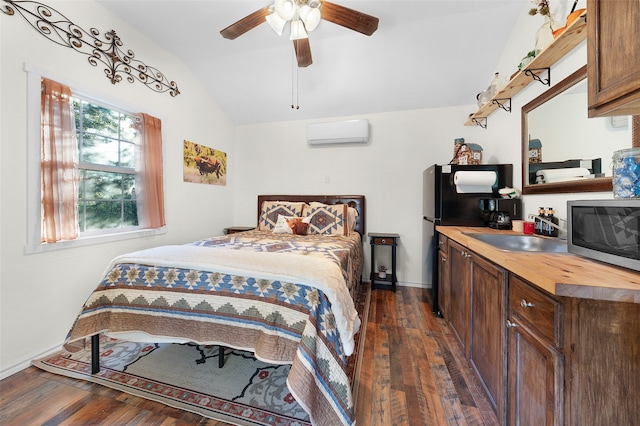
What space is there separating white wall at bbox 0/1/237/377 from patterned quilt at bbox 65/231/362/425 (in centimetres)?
53

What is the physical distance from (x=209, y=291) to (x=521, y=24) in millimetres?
3217

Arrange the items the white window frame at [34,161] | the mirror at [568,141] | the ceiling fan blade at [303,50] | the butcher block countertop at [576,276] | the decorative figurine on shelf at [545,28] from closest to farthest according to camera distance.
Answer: the butcher block countertop at [576,276] → the mirror at [568,141] → the decorative figurine on shelf at [545,28] → the white window frame at [34,161] → the ceiling fan blade at [303,50]

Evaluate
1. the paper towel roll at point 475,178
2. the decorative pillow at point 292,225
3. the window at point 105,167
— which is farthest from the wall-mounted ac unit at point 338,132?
the window at point 105,167

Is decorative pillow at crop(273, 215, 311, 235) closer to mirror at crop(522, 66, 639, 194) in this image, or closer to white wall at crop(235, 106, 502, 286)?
white wall at crop(235, 106, 502, 286)

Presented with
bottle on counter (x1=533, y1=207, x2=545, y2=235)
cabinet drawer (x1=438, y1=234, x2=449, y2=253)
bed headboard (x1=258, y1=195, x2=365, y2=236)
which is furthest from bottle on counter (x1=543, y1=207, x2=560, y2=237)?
bed headboard (x1=258, y1=195, x2=365, y2=236)

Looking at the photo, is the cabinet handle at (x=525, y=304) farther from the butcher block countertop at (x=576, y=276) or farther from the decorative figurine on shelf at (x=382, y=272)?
the decorative figurine on shelf at (x=382, y=272)

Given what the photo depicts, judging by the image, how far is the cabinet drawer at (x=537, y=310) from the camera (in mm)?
764

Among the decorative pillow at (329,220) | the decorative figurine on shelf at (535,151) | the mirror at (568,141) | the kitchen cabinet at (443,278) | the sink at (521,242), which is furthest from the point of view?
the decorative pillow at (329,220)

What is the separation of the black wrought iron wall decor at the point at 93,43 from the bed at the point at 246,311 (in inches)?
69.7


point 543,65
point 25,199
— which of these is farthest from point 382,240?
point 25,199

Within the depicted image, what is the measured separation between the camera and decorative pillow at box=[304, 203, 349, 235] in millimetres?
2988

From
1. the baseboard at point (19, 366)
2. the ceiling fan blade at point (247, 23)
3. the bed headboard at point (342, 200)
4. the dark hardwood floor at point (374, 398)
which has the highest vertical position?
the ceiling fan blade at point (247, 23)

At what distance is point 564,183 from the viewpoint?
156 centimetres

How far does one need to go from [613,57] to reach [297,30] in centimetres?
172
